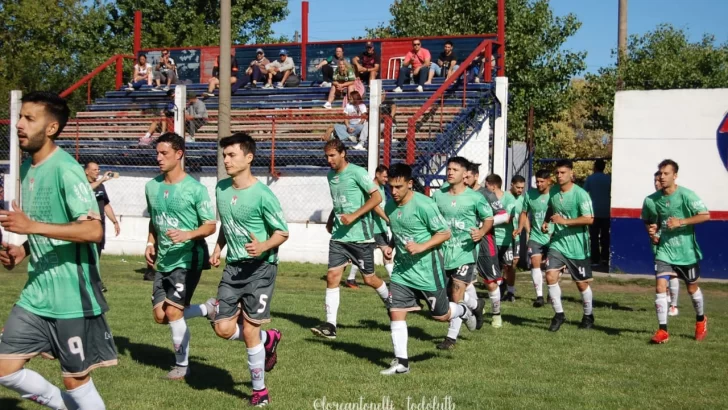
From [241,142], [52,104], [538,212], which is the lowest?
[538,212]

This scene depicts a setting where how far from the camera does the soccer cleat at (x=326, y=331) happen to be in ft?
33.5

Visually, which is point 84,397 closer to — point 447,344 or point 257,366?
point 257,366

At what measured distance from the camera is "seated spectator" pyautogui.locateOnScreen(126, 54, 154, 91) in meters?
27.0

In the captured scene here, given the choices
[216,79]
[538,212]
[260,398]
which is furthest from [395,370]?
[216,79]

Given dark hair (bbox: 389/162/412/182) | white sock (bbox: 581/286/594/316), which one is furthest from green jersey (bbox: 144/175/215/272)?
white sock (bbox: 581/286/594/316)

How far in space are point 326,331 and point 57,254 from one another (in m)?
5.24

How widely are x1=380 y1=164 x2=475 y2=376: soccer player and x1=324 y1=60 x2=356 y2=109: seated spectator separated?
14.5 metres

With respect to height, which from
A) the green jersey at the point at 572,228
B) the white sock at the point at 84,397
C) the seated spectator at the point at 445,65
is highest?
the seated spectator at the point at 445,65

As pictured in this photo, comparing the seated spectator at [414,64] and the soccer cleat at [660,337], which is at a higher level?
the seated spectator at [414,64]

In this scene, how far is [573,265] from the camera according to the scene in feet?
37.9

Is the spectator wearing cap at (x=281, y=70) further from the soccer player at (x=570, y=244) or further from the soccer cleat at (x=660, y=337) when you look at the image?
the soccer cleat at (x=660, y=337)

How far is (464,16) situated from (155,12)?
1648cm

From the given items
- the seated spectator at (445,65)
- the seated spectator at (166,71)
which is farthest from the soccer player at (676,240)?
the seated spectator at (166,71)

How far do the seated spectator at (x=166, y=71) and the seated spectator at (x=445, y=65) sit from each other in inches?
329
